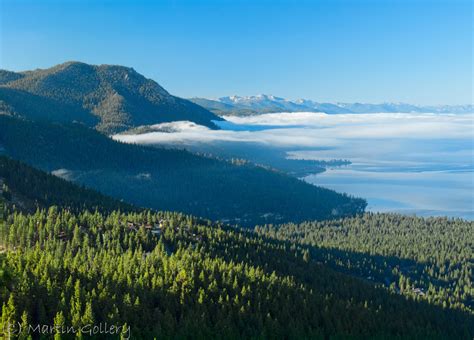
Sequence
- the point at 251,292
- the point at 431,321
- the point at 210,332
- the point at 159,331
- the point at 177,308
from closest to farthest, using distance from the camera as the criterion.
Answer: the point at 159,331
the point at 210,332
the point at 177,308
the point at 251,292
the point at 431,321

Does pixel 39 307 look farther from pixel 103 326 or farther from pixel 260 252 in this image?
pixel 260 252

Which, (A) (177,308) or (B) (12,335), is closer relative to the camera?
(B) (12,335)

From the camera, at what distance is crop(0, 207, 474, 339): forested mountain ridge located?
326ft

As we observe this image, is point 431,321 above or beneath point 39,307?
beneath

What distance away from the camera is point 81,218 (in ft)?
598

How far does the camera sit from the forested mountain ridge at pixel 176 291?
9925 centimetres

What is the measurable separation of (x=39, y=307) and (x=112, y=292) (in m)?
20.7

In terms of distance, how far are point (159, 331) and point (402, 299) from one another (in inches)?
4680

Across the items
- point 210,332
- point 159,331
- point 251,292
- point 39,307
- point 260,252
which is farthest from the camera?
point 260,252

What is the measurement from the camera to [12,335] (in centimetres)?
7944

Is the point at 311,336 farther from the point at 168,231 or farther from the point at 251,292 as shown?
the point at 168,231

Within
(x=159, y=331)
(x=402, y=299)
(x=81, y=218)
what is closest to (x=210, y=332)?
(x=159, y=331)

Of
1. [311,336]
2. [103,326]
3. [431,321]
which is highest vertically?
[103,326]

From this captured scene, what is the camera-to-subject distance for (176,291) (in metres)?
125
